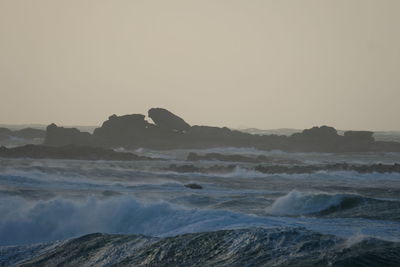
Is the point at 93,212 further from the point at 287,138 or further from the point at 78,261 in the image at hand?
the point at 287,138

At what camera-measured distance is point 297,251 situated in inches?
388

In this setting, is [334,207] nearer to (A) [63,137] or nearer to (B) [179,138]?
(A) [63,137]

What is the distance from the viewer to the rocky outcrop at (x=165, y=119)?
71562mm

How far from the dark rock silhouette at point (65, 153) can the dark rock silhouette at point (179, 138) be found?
685 inches

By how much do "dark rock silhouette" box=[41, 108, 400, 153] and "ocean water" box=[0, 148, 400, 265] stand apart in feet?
117

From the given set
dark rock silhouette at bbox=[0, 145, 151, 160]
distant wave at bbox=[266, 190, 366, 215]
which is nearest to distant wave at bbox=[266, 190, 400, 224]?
distant wave at bbox=[266, 190, 366, 215]

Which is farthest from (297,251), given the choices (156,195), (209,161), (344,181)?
(209,161)

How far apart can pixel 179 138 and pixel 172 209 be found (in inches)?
2148

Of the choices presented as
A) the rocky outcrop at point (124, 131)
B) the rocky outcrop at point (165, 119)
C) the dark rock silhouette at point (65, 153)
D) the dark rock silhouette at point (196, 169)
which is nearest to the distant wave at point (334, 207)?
the dark rock silhouette at point (196, 169)

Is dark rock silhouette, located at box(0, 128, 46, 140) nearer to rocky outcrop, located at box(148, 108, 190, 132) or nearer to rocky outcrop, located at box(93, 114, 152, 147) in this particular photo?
rocky outcrop, located at box(93, 114, 152, 147)

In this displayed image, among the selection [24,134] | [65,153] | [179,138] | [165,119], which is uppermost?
[165,119]

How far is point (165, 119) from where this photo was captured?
235ft

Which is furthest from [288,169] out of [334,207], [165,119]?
[165,119]

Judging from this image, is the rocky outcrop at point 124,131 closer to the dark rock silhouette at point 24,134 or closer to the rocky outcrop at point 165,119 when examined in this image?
the rocky outcrop at point 165,119
